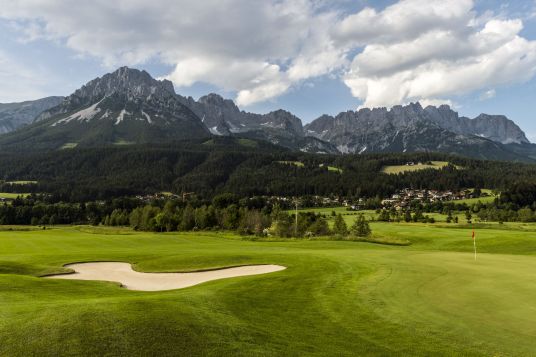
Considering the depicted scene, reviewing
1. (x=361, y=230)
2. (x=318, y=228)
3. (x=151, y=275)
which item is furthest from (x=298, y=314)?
(x=318, y=228)

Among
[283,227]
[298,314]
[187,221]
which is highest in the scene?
[187,221]

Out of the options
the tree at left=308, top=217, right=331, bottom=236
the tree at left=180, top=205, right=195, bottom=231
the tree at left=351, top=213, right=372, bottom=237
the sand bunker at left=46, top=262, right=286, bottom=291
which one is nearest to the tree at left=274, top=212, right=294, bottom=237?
the tree at left=308, top=217, right=331, bottom=236

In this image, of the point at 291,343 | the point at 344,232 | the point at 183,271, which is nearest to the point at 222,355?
the point at 291,343

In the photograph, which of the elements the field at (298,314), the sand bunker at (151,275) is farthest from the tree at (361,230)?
the sand bunker at (151,275)

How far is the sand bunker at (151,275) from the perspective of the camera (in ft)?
109

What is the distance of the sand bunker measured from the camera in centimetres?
3316

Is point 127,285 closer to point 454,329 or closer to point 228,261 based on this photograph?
point 228,261

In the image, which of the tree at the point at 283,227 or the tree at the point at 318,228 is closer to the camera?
the tree at the point at 283,227

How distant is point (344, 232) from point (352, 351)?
3367 inches

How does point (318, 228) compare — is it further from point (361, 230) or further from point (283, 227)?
point (361, 230)

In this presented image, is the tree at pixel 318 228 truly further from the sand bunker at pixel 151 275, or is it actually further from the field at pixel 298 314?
the field at pixel 298 314

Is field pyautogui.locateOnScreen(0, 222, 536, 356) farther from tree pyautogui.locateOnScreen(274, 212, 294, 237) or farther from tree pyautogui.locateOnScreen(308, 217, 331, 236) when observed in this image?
tree pyautogui.locateOnScreen(308, 217, 331, 236)

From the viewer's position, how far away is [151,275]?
3794cm

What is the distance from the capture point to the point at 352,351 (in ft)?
48.5
